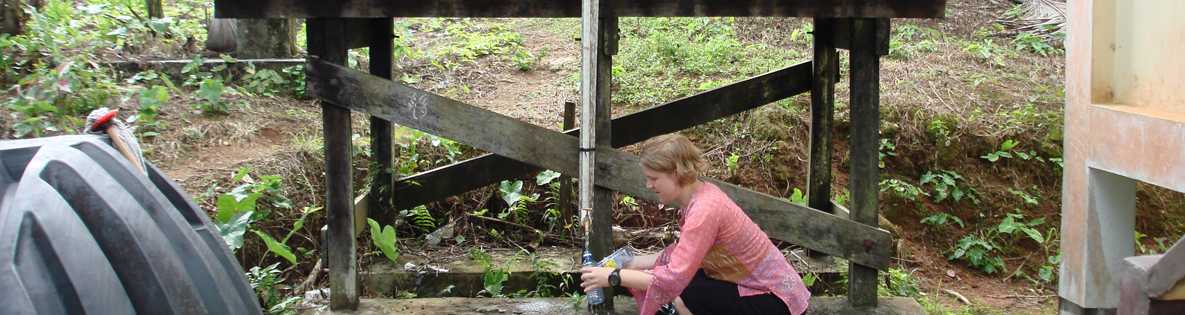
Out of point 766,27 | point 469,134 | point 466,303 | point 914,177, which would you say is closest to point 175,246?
point 469,134

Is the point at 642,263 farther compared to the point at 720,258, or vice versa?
the point at 642,263

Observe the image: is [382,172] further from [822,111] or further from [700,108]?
[822,111]

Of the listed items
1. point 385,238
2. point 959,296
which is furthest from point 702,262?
point 959,296

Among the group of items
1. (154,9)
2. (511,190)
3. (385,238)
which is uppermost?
(154,9)

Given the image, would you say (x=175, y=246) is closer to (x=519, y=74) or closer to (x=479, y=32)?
(x=519, y=74)

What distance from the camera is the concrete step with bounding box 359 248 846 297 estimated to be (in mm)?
6238

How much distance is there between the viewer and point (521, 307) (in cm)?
559

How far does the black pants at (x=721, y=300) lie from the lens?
432cm

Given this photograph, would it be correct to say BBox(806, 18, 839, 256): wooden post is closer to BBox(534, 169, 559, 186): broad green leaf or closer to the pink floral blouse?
BBox(534, 169, 559, 186): broad green leaf

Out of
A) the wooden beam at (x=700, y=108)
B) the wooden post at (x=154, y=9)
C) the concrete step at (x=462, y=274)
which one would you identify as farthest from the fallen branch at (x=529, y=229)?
the wooden post at (x=154, y=9)

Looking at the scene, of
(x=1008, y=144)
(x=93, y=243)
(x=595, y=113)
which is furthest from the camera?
(x=1008, y=144)

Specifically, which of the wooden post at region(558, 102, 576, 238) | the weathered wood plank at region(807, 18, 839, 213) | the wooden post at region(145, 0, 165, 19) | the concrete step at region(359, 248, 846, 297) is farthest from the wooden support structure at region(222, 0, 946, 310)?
the wooden post at region(145, 0, 165, 19)

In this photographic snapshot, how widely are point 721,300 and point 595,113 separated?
109cm

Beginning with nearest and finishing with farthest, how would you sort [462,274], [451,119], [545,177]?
[451,119]
[462,274]
[545,177]
